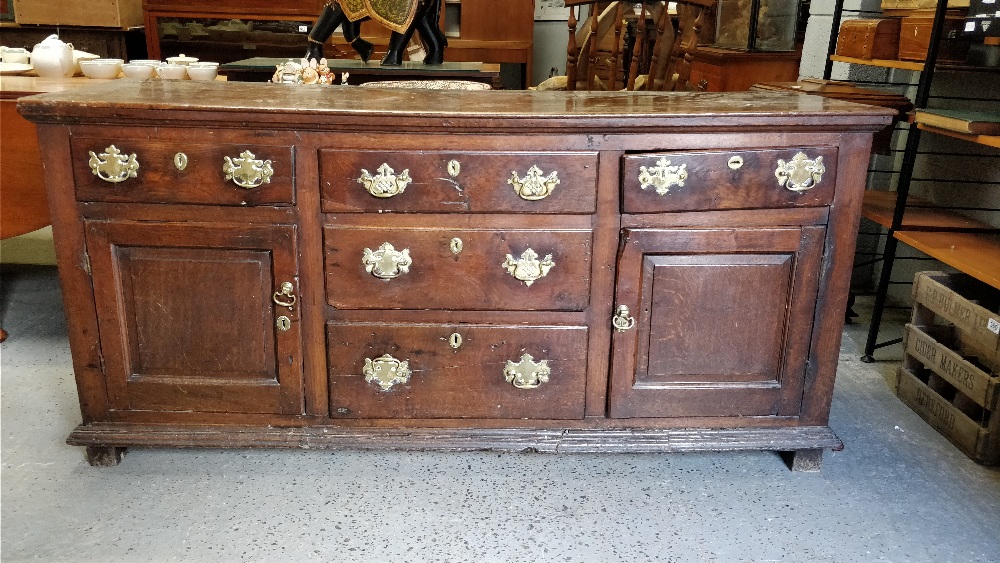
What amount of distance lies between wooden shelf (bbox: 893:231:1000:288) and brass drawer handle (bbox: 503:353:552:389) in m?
1.25

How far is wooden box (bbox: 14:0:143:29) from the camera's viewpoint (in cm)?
655

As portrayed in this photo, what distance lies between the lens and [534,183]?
5.94ft

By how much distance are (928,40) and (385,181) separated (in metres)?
1.97

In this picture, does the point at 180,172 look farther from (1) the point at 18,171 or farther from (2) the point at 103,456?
(1) the point at 18,171

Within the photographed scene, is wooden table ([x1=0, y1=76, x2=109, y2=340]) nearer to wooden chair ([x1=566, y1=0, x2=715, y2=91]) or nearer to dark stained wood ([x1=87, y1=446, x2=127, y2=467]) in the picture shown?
dark stained wood ([x1=87, y1=446, x2=127, y2=467])

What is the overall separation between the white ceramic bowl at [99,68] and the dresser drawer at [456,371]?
1.93m

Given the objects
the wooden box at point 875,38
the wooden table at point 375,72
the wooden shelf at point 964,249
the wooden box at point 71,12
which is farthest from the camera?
the wooden box at point 71,12

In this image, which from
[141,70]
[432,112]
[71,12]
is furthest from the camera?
[71,12]

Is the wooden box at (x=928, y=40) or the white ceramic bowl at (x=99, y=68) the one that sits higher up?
the wooden box at (x=928, y=40)

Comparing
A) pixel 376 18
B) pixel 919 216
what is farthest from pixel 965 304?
pixel 376 18

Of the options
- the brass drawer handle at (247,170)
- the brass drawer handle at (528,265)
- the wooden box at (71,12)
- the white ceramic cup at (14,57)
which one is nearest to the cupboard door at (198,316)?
the brass drawer handle at (247,170)

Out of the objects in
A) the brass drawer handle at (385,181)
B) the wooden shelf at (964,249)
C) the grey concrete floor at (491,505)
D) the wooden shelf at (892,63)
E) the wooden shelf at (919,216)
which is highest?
the wooden shelf at (892,63)

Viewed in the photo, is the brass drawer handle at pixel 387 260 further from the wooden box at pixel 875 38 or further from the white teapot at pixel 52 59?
the white teapot at pixel 52 59

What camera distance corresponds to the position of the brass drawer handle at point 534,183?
5.94 ft
